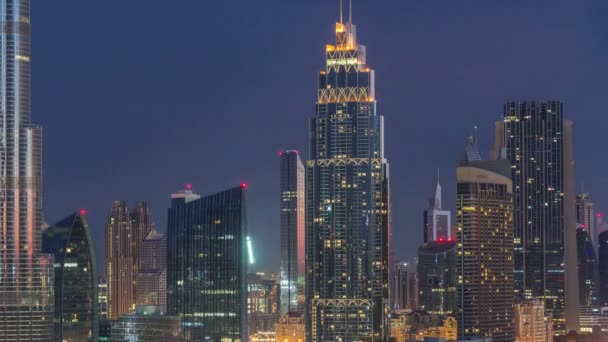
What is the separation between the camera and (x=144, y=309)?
9506cm

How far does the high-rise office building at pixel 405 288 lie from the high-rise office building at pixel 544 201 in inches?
345

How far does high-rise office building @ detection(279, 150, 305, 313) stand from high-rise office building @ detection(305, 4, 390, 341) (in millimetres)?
9551

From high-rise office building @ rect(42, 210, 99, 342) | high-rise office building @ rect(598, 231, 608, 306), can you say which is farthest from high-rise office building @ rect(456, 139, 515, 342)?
high-rise office building @ rect(42, 210, 99, 342)

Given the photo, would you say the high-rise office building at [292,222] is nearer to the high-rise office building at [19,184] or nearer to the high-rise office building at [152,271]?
the high-rise office building at [152,271]

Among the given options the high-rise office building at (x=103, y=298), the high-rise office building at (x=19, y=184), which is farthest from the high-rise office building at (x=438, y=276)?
the high-rise office building at (x=19, y=184)

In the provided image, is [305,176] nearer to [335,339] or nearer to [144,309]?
[335,339]

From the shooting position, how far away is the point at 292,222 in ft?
395

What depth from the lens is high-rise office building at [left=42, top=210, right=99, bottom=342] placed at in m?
82.1

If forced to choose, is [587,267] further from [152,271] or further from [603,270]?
[152,271]

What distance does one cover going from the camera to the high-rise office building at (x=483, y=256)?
367ft

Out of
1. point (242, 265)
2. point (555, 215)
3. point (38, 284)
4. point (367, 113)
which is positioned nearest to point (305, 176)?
point (367, 113)

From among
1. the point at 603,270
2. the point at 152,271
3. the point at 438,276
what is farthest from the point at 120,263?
the point at 603,270

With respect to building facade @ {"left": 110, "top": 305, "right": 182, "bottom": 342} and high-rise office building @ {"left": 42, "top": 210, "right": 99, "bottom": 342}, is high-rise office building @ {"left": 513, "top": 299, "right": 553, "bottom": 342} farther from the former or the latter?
high-rise office building @ {"left": 42, "top": 210, "right": 99, "bottom": 342}

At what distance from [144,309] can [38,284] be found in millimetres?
28860
